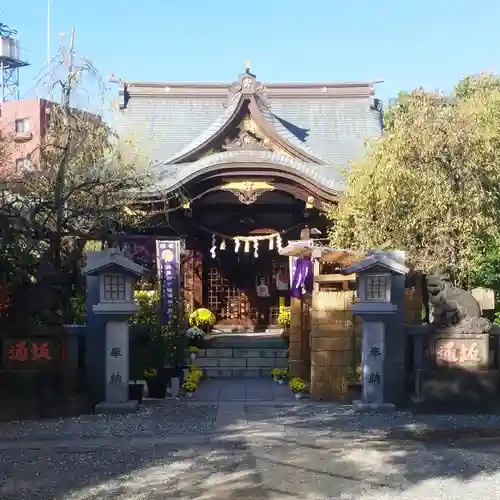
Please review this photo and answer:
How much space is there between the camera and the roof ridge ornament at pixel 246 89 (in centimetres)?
1717

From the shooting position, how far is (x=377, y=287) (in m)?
10.2

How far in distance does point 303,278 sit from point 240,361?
3061 mm

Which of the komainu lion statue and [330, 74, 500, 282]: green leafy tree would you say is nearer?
the komainu lion statue

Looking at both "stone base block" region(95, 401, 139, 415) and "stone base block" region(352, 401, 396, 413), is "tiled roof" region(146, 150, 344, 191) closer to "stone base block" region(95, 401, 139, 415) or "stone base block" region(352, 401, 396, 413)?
"stone base block" region(95, 401, 139, 415)

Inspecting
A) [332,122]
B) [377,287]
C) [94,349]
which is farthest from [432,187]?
[332,122]

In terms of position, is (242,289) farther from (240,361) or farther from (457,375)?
(457,375)

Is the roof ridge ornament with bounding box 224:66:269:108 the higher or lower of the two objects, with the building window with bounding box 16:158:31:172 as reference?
higher

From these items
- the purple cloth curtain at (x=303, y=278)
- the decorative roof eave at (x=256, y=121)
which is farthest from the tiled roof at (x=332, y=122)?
the purple cloth curtain at (x=303, y=278)

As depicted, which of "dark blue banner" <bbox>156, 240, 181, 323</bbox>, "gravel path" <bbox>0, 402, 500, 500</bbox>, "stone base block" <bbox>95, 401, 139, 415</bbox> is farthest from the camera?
"dark blue banner" <bbox>156, 240, 181, 323</bbox>

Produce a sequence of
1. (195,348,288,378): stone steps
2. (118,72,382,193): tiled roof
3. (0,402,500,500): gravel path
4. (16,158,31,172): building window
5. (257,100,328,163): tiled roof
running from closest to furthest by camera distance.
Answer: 1. (0,402,500,500): gravel path
2. (16,158,31,172): building window
3. (195,348,288,378): stone steps
4. (257,100,328,163): tiled roof
5. (118,72,382,193): tiled roof

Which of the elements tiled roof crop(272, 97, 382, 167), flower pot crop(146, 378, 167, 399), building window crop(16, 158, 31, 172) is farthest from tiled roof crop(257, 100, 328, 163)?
flower pot crop(146, 378, 167, 399)

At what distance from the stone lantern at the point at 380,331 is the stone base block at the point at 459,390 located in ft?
1.29

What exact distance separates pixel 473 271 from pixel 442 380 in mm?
4373

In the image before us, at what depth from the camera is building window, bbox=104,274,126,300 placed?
10.2 meters
